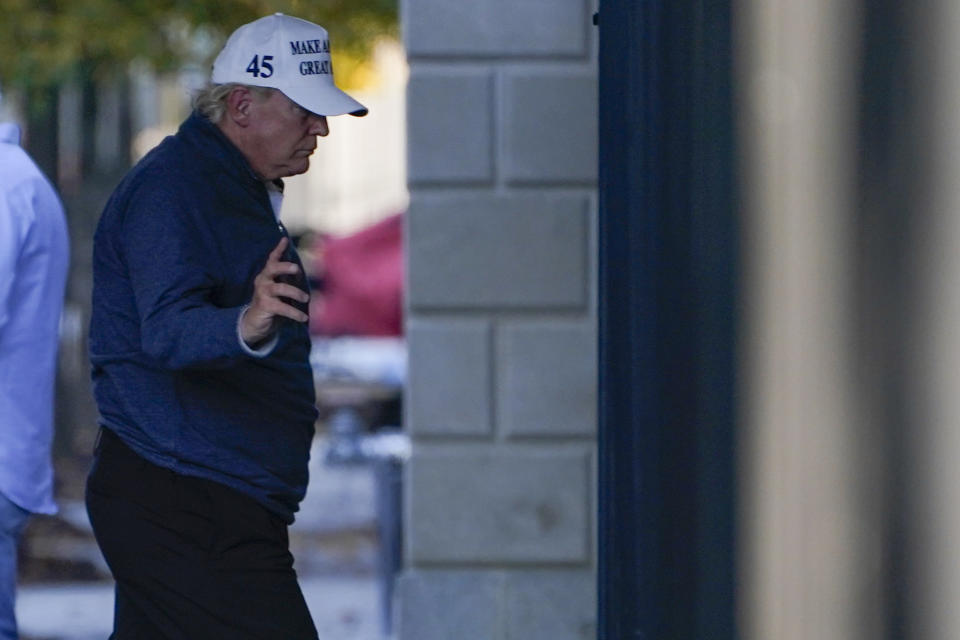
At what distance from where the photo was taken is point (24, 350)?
411cm

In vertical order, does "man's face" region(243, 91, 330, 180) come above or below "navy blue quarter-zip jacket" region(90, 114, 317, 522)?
above

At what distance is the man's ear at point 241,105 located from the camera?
3463 mm

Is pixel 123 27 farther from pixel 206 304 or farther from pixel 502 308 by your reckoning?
pixel 206 304

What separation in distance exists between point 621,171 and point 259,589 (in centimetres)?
139

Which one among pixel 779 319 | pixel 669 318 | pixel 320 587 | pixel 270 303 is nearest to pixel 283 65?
pixel 270 303

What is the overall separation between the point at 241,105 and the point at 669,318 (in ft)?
5.36

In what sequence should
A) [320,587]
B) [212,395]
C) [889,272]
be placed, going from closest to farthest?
1. [889,272]
2. [212,395]
3. [320,587]

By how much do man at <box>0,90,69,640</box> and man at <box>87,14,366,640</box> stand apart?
0.64 m

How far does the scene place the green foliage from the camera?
11297 millimetres

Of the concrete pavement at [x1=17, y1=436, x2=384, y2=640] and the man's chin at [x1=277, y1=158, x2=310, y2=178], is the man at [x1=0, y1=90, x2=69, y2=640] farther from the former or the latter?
the concrete pavement at [x1=17, y1=436, x2=384, y2=640]

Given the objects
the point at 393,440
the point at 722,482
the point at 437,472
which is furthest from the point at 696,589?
the point at 393,440

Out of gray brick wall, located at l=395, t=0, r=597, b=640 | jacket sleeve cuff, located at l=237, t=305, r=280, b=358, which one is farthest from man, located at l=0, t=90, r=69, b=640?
gray brick wall, located at l=395, t=0, r=597, b=640

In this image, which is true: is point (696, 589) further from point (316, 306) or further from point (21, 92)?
point (316, 306)

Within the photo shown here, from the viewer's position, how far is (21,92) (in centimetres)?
1191
